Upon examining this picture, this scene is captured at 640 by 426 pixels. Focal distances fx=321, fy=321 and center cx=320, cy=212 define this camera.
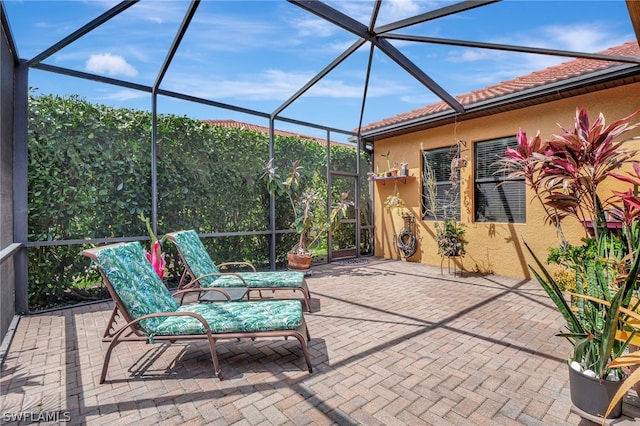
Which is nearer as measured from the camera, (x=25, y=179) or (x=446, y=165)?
(x=25, y=179)

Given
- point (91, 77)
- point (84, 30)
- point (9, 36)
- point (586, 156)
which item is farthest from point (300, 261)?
point (9, 36)

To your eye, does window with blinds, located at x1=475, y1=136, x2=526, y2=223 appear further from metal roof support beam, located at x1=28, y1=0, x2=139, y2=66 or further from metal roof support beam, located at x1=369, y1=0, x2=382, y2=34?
metal roof support beam, located at x1=28, y1=0, x2=139, y2=66

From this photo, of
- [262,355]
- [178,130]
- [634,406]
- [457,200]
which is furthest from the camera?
[457,200]

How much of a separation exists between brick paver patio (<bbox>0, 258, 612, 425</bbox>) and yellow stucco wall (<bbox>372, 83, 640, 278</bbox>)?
7.57 feet

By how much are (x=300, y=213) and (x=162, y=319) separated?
480cm

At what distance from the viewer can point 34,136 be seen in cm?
459

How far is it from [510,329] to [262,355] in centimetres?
291

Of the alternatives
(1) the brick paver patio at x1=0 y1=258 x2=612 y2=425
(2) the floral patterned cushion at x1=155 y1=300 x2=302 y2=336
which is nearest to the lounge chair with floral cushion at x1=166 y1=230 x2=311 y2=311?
(1) the brick paver patio at x1=0 y1=258 x2=612 y2=425

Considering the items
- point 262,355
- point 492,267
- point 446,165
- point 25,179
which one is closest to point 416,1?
point 446,165

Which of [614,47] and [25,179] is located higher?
[614,47]

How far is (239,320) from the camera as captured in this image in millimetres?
2865

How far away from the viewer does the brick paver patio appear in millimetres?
2285

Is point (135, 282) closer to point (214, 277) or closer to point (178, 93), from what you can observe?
point (214, 277)

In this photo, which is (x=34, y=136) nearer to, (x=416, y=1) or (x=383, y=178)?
(x=416, y=1)
